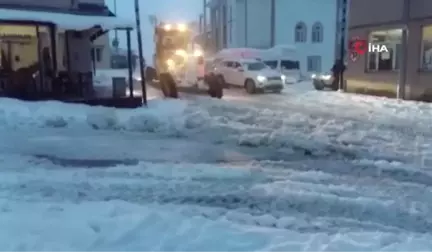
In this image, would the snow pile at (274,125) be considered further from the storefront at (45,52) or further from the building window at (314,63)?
the building window at (314,63)

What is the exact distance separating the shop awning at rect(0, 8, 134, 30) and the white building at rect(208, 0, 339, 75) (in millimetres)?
33298

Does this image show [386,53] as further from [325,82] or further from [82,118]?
[82,118]

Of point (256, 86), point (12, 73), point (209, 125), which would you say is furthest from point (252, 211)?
point (256, 86)

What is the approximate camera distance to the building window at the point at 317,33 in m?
52.2

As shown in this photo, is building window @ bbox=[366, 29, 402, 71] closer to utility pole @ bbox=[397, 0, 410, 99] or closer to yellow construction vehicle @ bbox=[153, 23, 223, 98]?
utility pole @ bbox=[397, 0, 410, 99]

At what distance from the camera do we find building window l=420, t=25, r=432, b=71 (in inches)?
950

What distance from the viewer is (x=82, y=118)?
1462 cm

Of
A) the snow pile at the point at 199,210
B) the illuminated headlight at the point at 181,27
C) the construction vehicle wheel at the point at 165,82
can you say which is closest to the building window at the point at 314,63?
the illuminated headlight at the point at 181,27

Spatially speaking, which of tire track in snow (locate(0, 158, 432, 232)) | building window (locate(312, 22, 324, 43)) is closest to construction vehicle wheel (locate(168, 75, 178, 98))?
tire track in snow (locate(0, 158, 432, 232))

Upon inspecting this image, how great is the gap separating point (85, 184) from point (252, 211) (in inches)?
103

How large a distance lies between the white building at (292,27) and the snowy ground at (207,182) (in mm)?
35769

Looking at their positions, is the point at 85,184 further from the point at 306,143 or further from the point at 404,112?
the point at 404,112

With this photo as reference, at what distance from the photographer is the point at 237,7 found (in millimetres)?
50844

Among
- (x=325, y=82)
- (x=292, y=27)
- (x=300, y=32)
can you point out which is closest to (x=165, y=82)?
(x=325, y=82)
